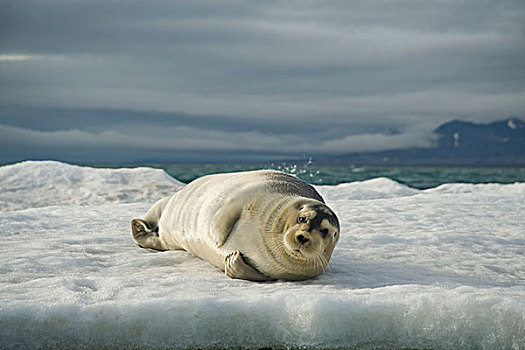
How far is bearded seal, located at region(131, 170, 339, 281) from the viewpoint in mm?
3779

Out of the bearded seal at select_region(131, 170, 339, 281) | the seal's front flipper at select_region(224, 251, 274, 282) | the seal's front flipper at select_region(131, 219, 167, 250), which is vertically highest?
the bearded seal at select_region(131, 170, 339, 281)

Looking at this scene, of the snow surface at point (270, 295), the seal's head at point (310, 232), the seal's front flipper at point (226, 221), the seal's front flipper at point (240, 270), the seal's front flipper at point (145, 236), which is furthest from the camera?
the seal's front flipper at point (145, 236)

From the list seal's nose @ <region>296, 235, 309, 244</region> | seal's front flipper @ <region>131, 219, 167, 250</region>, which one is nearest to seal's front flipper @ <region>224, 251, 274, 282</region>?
seal's nose @ <region>296, 235, 309, 244</region>

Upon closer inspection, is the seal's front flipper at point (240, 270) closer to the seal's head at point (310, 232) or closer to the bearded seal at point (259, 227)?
the bearded seal at point (259, 227)

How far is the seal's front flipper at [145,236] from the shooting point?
17.4ft

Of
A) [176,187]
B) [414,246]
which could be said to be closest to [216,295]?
[414,246]

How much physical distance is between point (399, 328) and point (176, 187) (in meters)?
10.2

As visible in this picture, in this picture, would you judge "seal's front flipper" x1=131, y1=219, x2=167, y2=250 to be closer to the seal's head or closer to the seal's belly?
the seal's belly

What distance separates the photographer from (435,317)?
3.16 m

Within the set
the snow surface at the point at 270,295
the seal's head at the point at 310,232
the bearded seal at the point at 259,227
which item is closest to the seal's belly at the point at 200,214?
the bearded seal at the point at 259,227

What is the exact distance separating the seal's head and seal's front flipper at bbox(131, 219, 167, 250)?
1.83m

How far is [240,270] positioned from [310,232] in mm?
603

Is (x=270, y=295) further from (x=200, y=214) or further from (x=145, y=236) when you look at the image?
(x=145, y=236)

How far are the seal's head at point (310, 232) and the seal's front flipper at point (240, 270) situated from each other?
0.31 m
